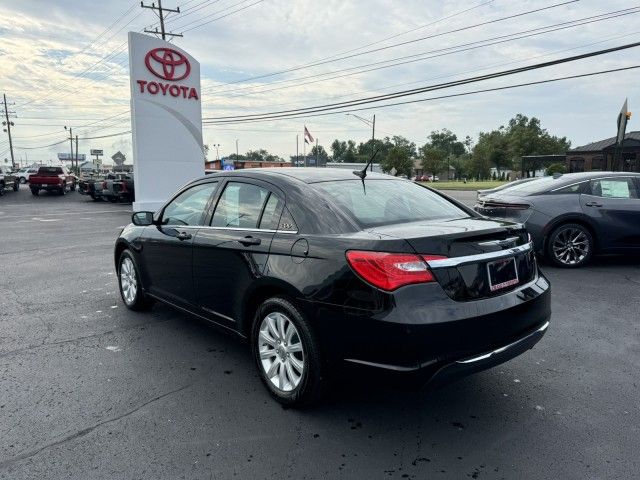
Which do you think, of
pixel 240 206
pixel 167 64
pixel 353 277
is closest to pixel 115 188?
pixel 167 64

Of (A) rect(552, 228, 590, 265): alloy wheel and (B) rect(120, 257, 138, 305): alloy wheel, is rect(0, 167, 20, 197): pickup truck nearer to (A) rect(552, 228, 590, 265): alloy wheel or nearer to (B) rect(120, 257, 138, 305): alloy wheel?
(B) rect(120, 257, 138, 305): alloy wheel

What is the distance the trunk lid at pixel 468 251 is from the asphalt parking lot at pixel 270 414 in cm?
87

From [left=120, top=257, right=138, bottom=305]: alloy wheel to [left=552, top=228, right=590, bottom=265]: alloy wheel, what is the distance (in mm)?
6179

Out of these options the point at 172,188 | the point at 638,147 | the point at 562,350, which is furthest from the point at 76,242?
the point at 638,147

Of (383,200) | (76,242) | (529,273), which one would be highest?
(383,200)

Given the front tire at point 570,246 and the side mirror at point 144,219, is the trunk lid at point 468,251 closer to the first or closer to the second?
the side mirror at point 144,219

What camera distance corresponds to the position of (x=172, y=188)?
1670 centimetres

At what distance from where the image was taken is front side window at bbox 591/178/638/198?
7496mm

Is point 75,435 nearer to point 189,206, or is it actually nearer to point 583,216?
point 189,206

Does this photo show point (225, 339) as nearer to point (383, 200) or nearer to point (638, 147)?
point (383, 200)

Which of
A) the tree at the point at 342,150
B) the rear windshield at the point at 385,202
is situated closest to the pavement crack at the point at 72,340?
the rear windshield at the point at 385,202

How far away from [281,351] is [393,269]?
1.04 metres

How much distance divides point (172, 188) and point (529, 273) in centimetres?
1513

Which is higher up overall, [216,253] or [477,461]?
[216,253]
